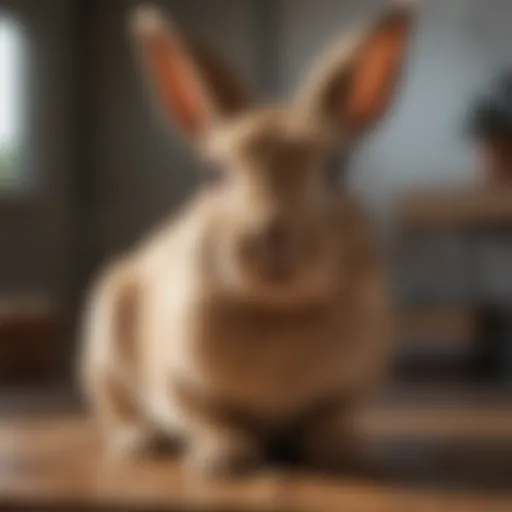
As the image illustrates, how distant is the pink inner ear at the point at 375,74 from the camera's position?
0.53 meters

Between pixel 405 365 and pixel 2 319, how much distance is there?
1.42ft

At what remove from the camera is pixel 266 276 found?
0.49 meters

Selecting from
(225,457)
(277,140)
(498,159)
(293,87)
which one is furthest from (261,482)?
(293,87)

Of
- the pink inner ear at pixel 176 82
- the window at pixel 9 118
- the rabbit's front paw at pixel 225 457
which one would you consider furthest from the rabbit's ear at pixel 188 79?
the window at pixel 9 118

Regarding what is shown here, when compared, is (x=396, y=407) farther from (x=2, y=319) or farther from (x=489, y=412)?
(x=2, y=319)

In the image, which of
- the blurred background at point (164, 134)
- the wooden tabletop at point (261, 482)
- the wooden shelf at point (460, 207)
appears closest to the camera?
the wooden tabletop at point (261, 482)

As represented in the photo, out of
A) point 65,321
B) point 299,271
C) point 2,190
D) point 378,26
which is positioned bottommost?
point 299,271

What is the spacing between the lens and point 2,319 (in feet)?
3.46

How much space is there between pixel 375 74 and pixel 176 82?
106 mm

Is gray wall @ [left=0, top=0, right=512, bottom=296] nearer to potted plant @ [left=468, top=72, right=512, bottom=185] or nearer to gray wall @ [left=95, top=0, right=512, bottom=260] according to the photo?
gray wall @ [left=95, top=0, right=512, bottom=260]

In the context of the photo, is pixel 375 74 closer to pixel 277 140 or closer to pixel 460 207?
pixel 277 140

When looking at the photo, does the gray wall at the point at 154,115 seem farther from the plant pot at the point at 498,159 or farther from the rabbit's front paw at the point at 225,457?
the rabbit's front paw at the point at 225,457

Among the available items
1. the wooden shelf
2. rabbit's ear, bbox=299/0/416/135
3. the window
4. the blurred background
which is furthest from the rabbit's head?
the window

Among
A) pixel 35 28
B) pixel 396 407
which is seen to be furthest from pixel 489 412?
pixel 35 28
